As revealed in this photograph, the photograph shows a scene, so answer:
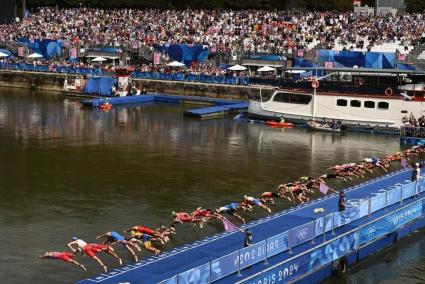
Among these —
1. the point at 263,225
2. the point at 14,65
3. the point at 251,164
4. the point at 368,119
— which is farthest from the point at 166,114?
the point at 263,225

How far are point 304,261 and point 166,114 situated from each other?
143 ft

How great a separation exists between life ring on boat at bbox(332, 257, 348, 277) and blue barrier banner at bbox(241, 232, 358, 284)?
0.21 metres

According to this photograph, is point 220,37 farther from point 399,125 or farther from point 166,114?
point 399,125

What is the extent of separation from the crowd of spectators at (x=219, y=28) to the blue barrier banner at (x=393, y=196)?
50.3 metres

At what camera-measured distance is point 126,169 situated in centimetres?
4294

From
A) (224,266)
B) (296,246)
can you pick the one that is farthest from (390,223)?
(224,266)

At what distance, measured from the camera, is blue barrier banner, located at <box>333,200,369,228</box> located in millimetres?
28531

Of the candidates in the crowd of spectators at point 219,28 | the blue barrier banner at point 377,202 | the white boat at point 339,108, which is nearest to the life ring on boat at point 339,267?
the blue barrier banner at point 377,202

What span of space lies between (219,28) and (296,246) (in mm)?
70709

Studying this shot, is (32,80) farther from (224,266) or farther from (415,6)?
(224,266)

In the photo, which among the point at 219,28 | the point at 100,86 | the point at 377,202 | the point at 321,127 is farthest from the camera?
the point at 219,28

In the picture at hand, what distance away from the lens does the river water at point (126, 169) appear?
29.1 metres

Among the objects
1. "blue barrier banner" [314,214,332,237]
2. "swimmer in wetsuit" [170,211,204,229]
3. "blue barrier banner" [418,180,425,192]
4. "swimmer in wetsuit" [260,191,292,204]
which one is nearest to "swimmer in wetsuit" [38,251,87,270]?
"swimmer in wetsuit" [170,211,204,229]

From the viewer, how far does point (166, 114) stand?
6769 cm
